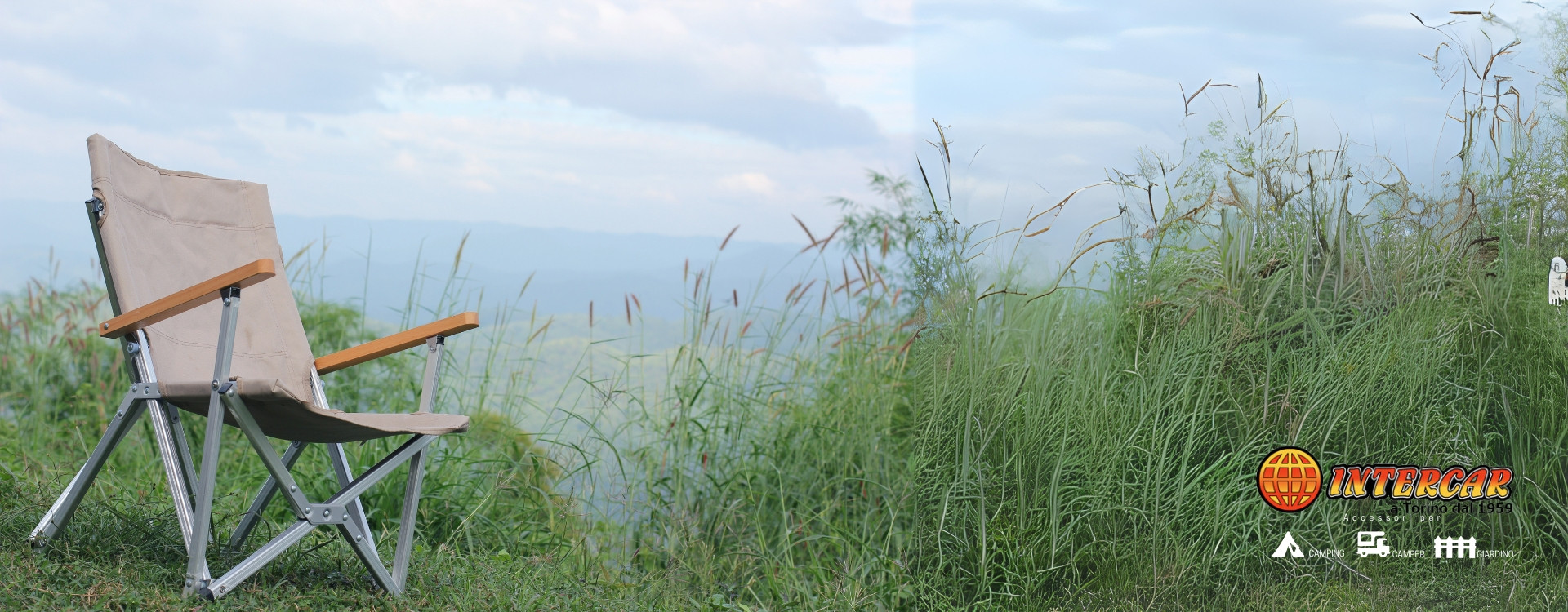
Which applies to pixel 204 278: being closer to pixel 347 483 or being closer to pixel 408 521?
pixel 347 483

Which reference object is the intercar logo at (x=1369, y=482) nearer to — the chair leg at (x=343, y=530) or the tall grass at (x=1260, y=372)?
the tall grass at (x=1260, y=372)

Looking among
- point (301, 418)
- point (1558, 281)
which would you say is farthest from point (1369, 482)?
point (301, 418)

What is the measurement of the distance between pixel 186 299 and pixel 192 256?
60 centimetres

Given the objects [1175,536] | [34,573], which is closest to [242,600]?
[34,573]

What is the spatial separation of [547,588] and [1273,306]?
2047mm

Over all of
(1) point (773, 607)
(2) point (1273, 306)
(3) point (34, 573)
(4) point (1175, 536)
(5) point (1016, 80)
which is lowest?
(1) point (773, 607)

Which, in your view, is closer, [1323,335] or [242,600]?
[242,600]

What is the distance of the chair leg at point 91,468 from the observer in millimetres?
2033

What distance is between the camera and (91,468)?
6.82 ft

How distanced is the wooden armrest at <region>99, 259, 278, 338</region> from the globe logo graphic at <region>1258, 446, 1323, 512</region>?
2.35m

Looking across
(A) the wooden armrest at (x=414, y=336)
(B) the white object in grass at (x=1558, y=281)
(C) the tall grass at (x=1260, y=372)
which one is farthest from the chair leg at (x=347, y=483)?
(B) the white object in grass at (x=1558, y=281)

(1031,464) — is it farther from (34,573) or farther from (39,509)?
(39,509)

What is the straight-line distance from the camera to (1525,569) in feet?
7.96

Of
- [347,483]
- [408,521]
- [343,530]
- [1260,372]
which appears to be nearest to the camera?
[343,530]
